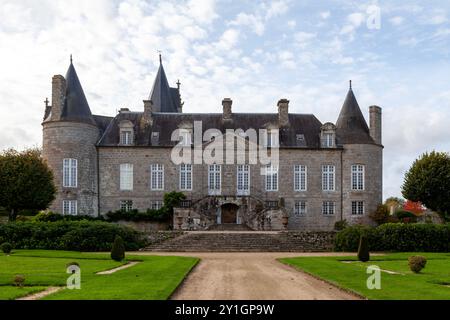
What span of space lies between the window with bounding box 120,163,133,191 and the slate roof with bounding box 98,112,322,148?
5.38ft

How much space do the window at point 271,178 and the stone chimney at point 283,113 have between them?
3.46 m

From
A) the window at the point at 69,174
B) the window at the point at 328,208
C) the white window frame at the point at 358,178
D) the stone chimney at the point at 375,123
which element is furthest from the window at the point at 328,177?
the window at the point at 69,174

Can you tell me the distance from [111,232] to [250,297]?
16.4 meters

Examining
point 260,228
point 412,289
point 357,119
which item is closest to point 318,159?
point 357,119

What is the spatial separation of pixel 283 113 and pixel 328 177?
5.58 metres

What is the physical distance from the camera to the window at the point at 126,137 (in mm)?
39094

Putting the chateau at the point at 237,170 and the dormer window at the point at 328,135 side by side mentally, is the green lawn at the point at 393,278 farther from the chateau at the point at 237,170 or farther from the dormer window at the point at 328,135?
the dormer window at the point at 328,135

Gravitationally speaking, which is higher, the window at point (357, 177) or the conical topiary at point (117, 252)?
the window at point (357, 177)

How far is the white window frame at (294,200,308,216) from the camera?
38.7 meters

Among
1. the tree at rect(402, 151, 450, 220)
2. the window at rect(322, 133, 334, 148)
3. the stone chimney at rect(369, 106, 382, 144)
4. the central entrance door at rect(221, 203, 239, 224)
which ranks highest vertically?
the stone chimney at rect(369, 106, 382, 144)

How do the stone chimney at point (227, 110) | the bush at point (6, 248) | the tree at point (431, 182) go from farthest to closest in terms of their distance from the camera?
the stone chimney at point (227, 110)
the tree at point (431, 182)
the bush at point (6, 248)

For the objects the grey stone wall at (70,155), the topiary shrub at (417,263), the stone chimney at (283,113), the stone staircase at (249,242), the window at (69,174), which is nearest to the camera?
the topiary shrub at (417,263)

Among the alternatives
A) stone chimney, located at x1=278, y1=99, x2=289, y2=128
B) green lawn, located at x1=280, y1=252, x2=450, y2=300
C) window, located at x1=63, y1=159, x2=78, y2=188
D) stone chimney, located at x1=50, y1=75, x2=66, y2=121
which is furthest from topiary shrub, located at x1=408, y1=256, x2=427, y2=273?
stone chimney, located at x1=50, y1=75, x2=66, y2=121

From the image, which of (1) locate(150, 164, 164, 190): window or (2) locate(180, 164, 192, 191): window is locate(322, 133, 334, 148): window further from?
(1) locate(150, 164, 164, 190): window
